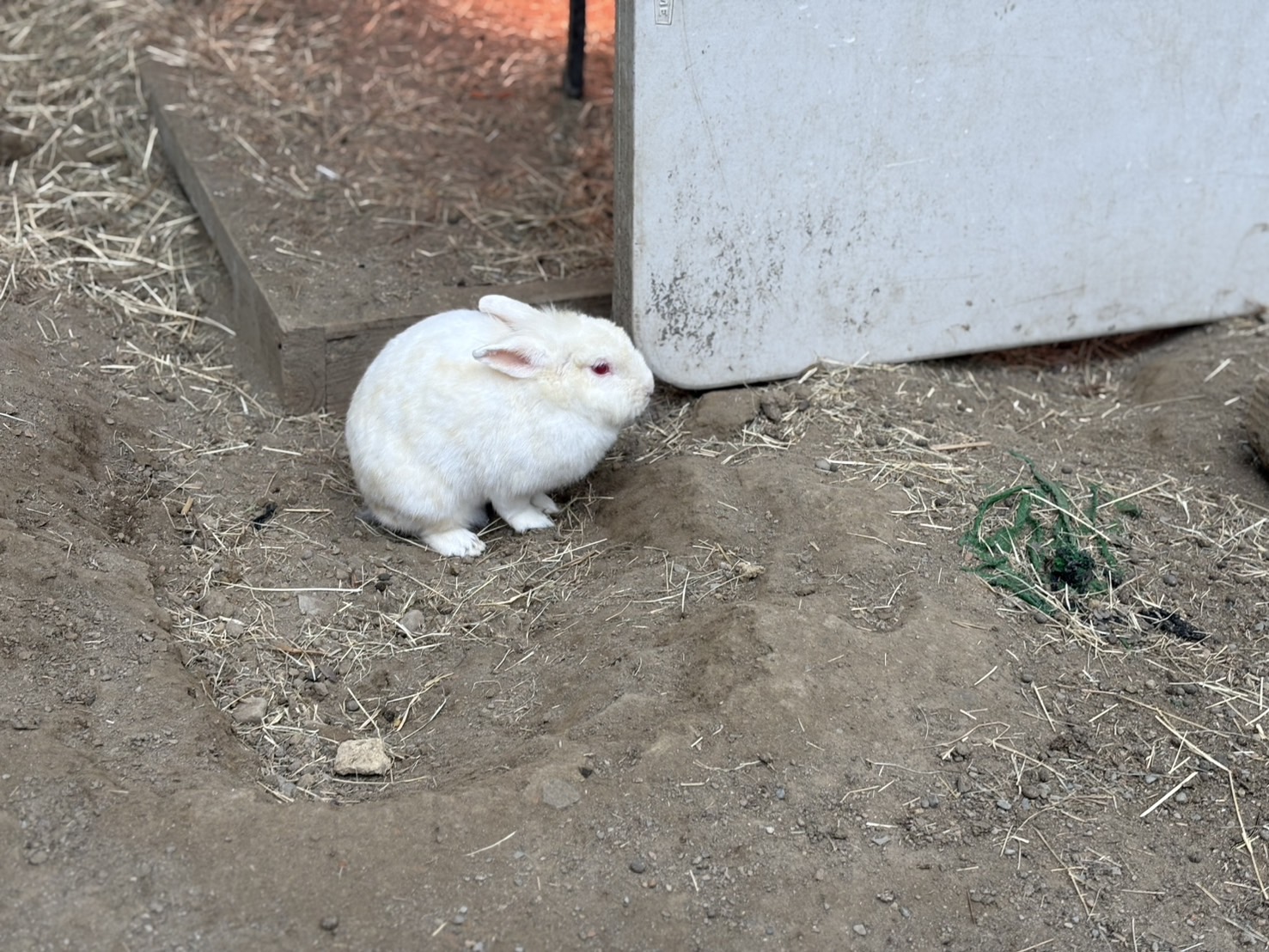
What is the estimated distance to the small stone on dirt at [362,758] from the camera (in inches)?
134

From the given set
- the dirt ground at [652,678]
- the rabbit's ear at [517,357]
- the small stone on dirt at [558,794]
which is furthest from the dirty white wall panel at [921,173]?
the small stone on dirt at [558,794]

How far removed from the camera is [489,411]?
14.4 ft

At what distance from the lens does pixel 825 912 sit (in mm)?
2955

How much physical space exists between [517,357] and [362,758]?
5.01ft

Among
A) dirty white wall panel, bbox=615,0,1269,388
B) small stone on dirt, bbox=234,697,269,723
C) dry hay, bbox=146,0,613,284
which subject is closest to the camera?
small stone on dirt, bbox=234,697,269,723

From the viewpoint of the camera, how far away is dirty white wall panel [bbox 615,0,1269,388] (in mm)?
4613

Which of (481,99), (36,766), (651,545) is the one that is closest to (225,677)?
(36,766)

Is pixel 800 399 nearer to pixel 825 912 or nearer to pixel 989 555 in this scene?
pixel 989 555

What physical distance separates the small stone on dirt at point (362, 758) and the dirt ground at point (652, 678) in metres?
0.03

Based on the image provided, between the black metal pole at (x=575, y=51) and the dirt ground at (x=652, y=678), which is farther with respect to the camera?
the black metal pole at (x=575, y=51)

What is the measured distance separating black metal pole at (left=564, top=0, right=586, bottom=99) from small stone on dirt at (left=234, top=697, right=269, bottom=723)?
3.83m

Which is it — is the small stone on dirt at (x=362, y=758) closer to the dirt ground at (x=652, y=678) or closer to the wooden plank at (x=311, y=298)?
the dirt ground at (x=652, y=678)

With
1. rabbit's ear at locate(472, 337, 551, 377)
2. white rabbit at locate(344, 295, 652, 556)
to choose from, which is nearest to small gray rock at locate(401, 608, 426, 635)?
white rabbit at locate(344, 295, 652, 556)

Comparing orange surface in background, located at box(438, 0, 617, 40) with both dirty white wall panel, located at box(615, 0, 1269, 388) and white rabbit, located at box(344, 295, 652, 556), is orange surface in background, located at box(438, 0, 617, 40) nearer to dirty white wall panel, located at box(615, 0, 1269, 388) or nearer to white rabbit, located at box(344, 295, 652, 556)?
dirty white wall panel, located at box(615, 0, 1269, 388)
